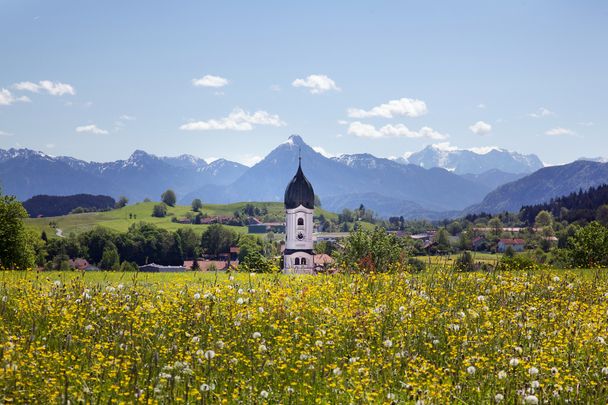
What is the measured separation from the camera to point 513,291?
15.9 meters

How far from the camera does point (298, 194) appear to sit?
109875 millimetres

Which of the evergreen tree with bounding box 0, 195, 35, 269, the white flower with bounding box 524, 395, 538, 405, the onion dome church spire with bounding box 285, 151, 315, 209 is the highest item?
the onion dome church spire with bounding box 285, 151, 315, 209

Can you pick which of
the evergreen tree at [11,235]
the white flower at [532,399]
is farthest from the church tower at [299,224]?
the white flower at [532,399]

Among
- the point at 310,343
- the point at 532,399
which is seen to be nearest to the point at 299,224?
the point at 310,343

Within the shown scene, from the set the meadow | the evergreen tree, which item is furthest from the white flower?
the evergreen tree

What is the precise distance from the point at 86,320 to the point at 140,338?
63.7 inches

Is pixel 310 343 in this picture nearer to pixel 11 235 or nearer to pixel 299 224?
pixel 11 235

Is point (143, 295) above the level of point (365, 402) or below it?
above

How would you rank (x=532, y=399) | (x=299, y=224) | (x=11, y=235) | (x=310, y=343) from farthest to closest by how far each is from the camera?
(x=299, y=224), (x=11, y=235), (x=310, y=343), (x=532, y=399)

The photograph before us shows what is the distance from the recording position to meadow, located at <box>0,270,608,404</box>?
9.30m

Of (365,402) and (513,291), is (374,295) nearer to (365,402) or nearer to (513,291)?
(513,291)

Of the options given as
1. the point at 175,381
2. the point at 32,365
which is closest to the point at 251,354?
the point at 175,381

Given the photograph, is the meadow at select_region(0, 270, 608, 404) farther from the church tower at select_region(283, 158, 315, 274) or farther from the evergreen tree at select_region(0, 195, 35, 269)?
the church tower at select_region(283, 158, 315, 274)

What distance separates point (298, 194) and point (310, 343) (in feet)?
321
